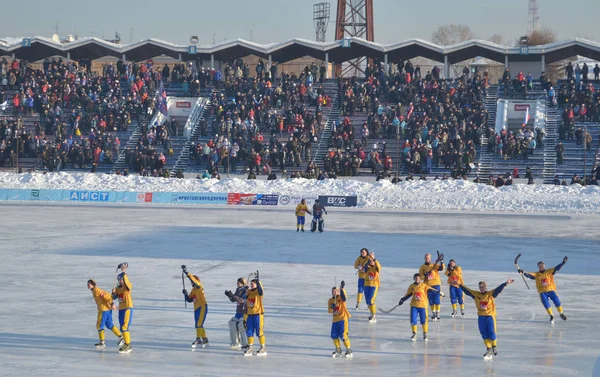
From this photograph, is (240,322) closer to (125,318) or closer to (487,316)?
(125,318)

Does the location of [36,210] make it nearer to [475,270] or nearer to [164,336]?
[475,270]

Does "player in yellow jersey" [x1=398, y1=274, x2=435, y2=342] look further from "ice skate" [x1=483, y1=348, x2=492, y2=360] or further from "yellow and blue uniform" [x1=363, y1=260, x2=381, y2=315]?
"yellow and blue uniform" [x1=363, y1=260, x2=381, y2=315]

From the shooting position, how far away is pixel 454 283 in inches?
808

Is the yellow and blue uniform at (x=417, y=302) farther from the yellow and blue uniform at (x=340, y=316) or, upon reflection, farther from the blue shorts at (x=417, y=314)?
the yellow and blue uniform at (x=340, y=316)

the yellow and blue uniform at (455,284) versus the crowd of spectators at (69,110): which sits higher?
the crowd of spectators at (69,110)

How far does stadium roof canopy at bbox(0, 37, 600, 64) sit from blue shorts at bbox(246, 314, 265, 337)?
47406 mm

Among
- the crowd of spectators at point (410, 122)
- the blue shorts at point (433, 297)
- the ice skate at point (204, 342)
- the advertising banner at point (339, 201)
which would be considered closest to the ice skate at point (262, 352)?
the ice skate at point (204, 342)

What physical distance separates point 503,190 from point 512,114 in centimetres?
1221

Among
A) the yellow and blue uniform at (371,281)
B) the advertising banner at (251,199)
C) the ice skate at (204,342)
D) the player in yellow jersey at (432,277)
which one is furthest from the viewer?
the advertising banner at (251,199)

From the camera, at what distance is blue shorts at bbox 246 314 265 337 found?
17156 mm

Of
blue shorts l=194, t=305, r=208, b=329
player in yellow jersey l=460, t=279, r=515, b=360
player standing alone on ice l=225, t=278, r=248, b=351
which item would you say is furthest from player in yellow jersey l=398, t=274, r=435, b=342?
blue shorts l=194, t=305, r=208, b=329

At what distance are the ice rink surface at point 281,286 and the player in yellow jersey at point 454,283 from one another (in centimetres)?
30

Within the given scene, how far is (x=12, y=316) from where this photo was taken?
2052 centimetres

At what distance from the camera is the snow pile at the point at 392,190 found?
1687 inches
